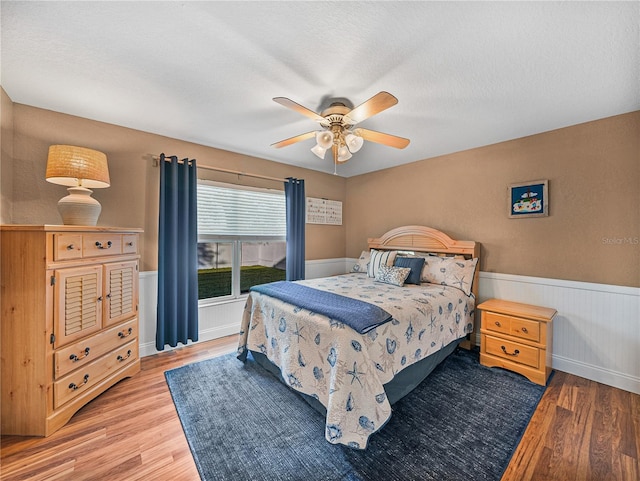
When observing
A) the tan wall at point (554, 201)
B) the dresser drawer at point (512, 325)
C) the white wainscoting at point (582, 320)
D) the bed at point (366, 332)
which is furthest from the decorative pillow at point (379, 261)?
the dresser drawer at point (512, 325)

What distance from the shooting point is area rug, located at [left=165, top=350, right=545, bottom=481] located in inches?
58.6

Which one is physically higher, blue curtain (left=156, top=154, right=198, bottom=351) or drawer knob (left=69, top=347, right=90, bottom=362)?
blue curtain (left=156, top=154, right=198, bottom=351)

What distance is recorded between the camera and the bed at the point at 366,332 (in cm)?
160

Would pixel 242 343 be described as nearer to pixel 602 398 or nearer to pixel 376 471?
pixel 376 471

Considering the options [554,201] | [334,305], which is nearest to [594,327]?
[554,201]

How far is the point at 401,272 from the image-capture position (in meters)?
3.04

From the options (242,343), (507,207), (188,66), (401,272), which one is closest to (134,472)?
(242,343)

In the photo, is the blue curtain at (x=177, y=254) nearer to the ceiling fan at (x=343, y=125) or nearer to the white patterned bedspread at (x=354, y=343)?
the white patterned bedspread at (x=354, y=343)

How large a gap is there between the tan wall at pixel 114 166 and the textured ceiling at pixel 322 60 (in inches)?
6.8

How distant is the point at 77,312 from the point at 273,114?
7.28 feet

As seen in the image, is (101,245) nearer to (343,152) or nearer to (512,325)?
(343,152)

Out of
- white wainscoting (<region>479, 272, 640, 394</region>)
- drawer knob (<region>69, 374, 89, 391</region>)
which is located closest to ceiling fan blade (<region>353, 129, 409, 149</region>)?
white wainscoting (<region>479, 272, 640, 394</region>)

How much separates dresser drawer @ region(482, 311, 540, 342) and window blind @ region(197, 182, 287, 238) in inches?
109

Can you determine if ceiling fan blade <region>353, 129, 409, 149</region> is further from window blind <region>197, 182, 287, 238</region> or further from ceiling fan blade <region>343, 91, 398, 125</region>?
window blind <region>197, 182, 287, 238</region>
